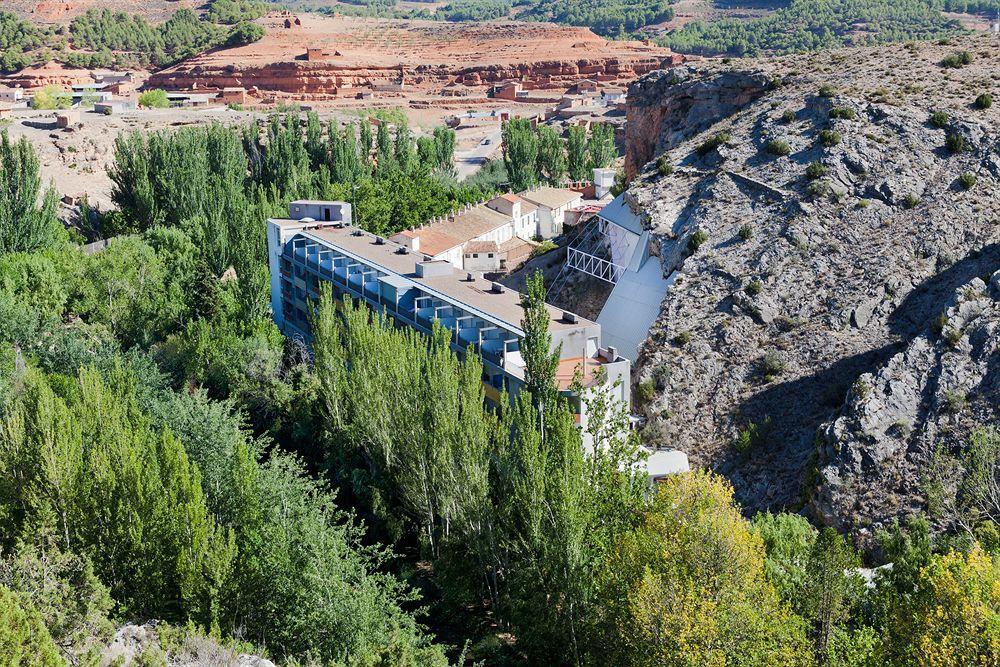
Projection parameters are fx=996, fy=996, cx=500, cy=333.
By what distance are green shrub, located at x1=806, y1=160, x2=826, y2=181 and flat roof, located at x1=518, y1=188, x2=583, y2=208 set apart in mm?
26791

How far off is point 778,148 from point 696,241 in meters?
7.49

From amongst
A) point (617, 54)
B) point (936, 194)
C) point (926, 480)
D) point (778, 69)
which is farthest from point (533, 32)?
point (926, 480)

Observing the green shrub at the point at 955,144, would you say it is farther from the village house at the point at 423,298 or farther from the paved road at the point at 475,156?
the paved road at the point at 475,156

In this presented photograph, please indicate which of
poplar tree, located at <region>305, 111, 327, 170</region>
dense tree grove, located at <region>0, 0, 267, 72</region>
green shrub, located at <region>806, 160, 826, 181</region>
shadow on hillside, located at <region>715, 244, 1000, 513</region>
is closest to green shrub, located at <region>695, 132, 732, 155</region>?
green shrub, located at <region>806, 160, 826, 181</region>

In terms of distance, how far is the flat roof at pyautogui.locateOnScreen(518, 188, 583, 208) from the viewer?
225 ft

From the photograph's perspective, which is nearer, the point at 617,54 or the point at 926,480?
the point at 926,480

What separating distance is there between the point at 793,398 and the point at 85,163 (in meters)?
63.0

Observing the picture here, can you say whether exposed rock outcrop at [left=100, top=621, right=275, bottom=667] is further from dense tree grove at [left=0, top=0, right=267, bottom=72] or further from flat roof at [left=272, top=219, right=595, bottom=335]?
dense tree grove at [left=0, top=0, right=267, bottom=72]

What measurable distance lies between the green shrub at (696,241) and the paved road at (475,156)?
49839 mm

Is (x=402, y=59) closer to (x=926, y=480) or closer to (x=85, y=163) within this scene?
(x=85, y=163)

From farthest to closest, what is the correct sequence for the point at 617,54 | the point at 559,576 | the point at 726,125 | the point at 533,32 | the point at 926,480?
the point at 533,32 < the point at 617,54 < the point at 726,125 < the point at 926,480 < the point at 559,576

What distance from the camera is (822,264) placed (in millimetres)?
Result: 38625

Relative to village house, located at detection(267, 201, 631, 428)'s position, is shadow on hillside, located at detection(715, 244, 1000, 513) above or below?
below

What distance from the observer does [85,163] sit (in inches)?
3063
